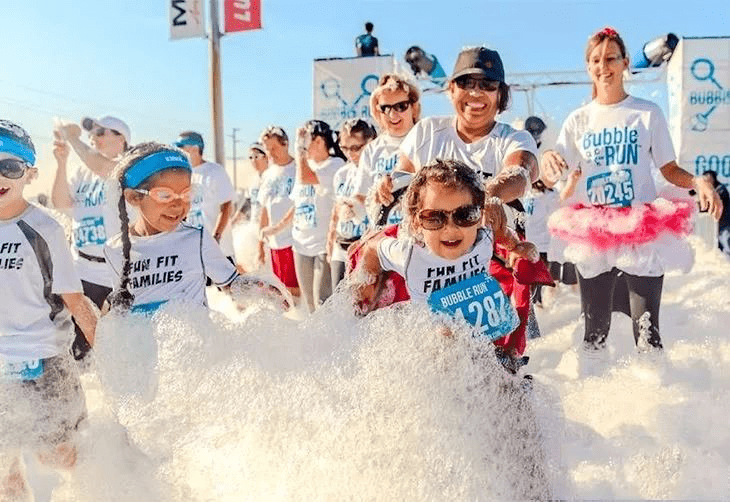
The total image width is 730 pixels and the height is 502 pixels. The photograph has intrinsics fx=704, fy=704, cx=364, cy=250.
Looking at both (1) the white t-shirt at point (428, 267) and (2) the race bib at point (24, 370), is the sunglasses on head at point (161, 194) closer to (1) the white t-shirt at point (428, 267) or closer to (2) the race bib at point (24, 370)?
(2) the race bib at point (24, 370)

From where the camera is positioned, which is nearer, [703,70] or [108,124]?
[108,124]

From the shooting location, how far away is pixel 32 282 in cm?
239

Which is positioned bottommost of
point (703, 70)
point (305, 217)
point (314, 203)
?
point (305, 217)

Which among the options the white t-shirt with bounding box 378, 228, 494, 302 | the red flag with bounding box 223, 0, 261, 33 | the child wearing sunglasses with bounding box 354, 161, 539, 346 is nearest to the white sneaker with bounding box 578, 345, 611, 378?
the child wearing sunglasses with bounding box 354, 161, 539, 346

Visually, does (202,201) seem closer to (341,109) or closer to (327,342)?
(327,342)

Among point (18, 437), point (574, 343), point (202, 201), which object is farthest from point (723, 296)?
point (18, 437)

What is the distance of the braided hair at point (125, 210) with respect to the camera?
255cm

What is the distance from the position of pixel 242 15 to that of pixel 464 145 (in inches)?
308

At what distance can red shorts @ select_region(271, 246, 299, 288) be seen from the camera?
629 cm

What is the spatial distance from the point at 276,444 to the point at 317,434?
0.14 m

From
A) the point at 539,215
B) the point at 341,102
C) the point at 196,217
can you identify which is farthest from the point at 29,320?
the point at 341,102

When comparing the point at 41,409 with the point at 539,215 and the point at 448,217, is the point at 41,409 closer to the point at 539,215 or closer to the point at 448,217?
the point at 448,217

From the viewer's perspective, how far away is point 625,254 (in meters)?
3.73

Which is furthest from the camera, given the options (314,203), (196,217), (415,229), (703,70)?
(703,70)
